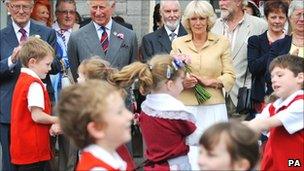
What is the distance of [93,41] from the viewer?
6.66 metres

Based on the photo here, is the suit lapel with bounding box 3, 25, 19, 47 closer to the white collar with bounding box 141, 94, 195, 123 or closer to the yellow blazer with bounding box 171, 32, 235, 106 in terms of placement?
the yellow blazer with bounding box 171, 32, 235, 106

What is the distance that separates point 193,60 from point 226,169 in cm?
307

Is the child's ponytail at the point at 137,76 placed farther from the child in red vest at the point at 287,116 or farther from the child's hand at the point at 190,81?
the child's hand at the point at 190,81

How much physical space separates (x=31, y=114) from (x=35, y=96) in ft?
0.52

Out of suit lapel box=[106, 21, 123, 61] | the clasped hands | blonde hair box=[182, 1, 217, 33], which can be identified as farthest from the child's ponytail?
suit lapel box=[106, 21, 123, 61]

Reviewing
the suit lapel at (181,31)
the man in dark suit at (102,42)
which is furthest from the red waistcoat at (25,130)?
the suit lapel at (181,31)

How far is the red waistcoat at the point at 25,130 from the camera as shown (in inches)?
223

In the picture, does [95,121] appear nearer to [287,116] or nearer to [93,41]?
[287,116]

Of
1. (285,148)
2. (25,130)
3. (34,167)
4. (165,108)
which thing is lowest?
Answer: (34,167)

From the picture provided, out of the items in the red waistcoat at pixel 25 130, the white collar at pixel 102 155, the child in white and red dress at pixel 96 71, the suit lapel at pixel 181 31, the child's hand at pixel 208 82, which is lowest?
the red waistcoat at pixel 25 130

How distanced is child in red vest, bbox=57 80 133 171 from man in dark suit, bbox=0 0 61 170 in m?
2.85

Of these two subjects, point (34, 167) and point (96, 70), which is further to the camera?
point (34, 167)

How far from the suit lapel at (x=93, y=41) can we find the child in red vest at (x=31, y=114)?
90cm

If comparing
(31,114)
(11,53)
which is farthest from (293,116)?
(11,53)
